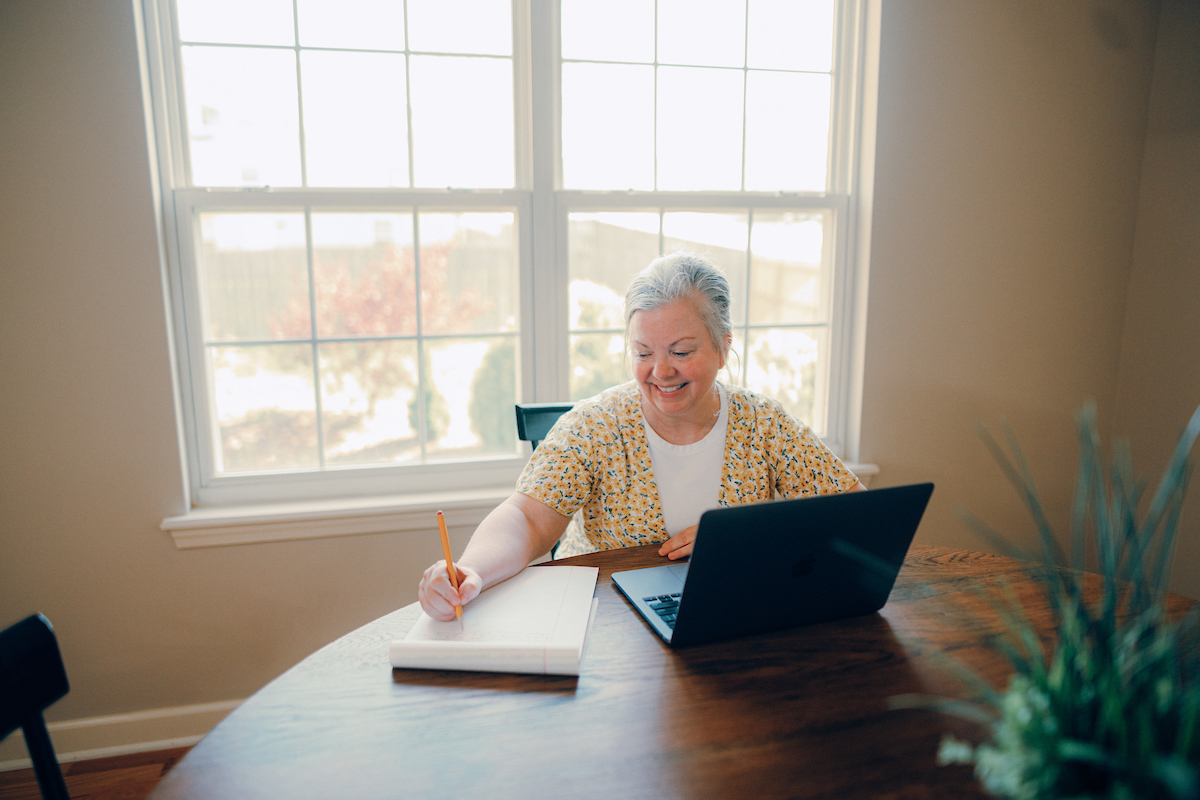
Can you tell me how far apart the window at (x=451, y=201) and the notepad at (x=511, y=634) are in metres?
0.94

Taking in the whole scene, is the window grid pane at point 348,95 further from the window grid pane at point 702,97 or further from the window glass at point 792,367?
the window glass at point 792,367

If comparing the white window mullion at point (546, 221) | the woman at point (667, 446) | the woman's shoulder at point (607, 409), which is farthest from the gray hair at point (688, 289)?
the white window mullion at point (546, 221)

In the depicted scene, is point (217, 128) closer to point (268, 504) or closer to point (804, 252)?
point (268, 504)

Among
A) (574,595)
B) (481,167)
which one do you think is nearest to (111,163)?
(481,167)

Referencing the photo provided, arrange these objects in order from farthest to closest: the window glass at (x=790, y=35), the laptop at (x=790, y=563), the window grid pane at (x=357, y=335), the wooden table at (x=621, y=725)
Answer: the window glass at (x=790, y=35)
the window grid pane at (x=357, y=335)
the laptop at (x=790, y=563)
the wooden table at (x=621, y=725)

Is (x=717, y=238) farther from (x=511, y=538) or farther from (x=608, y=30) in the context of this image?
(x=511, y=538)

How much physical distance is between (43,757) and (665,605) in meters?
0.87

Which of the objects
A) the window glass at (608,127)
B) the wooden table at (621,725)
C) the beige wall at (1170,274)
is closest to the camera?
the wooden table at (621,725)

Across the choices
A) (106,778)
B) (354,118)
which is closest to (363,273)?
(354,118)

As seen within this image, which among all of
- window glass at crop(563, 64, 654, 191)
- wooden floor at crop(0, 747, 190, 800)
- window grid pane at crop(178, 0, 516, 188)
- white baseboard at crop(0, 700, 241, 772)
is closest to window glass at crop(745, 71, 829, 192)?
window glass at crop(563, 64, 654, 191)

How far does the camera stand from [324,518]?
1.99m

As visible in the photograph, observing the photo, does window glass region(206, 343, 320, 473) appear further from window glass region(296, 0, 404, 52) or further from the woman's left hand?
the woman's left hand

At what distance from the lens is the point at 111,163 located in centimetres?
173

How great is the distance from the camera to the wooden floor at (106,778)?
178cm
